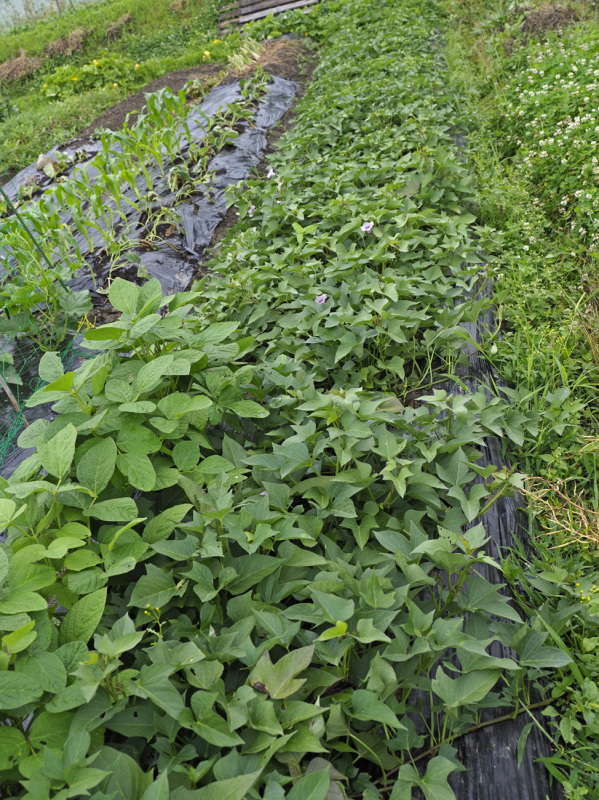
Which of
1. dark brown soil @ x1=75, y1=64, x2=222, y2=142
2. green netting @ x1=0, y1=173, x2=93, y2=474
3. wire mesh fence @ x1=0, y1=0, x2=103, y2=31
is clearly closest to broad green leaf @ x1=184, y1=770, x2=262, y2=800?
green netting @ x1=0, y1=173, x2=93, y2=474

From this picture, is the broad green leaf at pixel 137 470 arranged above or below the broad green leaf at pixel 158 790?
above

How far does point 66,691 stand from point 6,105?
12.7 meters

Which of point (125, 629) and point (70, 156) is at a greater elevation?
point (70, 156)

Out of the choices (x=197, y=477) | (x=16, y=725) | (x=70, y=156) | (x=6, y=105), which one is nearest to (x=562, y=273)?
(x=197, y=477)

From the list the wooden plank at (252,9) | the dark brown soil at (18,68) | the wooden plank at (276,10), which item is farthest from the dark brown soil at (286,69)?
the dark brown soil at (18,68)

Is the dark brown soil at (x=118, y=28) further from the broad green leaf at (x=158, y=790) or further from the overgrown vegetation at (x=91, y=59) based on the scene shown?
the broad green leaf at (x=158, y=790)

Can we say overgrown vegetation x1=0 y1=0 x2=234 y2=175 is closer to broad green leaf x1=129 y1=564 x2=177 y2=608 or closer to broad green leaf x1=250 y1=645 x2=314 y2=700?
broad green leaf x1=129 y1=564 x2=177 y2=608

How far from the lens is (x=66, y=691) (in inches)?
44.8

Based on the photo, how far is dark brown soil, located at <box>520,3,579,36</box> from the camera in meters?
6.23

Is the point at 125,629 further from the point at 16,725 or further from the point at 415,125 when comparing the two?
the point at 415,125

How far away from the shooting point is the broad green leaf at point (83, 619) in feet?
4.18

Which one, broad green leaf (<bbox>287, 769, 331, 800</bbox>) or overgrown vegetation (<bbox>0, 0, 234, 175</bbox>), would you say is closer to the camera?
broad green leaf (<bbox>287, 769, 331, 800</bbox>)

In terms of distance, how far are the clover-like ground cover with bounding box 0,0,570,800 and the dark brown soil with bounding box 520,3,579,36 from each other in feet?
18.2

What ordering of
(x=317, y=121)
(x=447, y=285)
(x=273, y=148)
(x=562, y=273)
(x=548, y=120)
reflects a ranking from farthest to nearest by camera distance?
1. (x=273, y=148)
2. (x=317, y=121)
3. (x=548, y=120)
4. (x=562, y=273)
5. (x=447, y=285)
